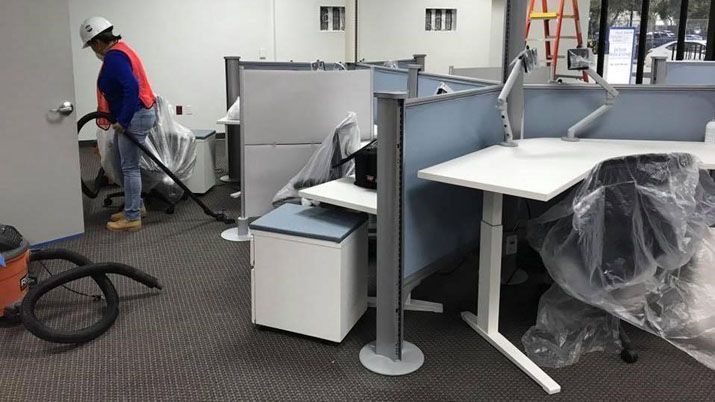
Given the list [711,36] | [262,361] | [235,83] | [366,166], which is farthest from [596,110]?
[711,36]

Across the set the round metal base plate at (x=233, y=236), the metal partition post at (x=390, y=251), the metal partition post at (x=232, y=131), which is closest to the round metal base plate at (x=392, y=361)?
the metal partition post at (x=390, y=251)

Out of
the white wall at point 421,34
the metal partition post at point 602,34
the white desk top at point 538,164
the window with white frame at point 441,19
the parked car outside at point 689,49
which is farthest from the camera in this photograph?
the window with white frame at point 441,19

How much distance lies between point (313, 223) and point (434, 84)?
1300 millimetres

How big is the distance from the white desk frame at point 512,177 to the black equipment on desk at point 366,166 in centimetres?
29

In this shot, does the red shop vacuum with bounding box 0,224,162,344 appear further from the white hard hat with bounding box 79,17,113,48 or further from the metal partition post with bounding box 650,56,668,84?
the metal partition post with bounding box 650,56,668,84

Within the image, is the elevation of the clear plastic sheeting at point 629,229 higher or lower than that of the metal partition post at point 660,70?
lower

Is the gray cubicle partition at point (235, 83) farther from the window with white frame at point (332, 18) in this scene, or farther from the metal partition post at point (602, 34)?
the metal partition post at point (602, 34)

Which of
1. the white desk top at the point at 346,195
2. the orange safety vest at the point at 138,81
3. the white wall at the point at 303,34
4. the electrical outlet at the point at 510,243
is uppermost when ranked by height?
the white wall at the point at 303,34

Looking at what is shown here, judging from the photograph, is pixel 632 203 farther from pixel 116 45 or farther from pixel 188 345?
pixel 116 45

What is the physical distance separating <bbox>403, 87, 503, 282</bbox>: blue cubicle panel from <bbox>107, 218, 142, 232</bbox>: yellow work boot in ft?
7.37

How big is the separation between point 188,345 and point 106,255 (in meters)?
1.29

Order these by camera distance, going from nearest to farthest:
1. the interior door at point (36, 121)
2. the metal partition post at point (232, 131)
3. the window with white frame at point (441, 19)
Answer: the interior door at point (36, 121), the metal partition post at point (232, 131), the window with white frame at point (441, 19)

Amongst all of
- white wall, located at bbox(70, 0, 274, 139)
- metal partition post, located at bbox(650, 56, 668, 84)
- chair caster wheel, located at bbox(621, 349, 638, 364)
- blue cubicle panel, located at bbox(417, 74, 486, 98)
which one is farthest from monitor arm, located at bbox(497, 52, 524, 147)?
white wall, located at bbox(70, 0, 274, 139)

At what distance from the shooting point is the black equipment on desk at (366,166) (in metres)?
2.57
